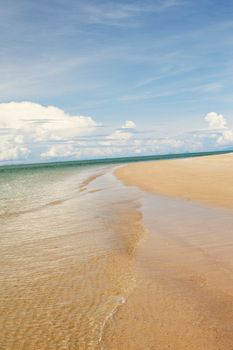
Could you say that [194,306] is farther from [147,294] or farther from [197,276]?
[197,276]

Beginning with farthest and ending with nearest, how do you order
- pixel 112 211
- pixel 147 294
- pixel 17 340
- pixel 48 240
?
1. pixel 112 211
2. pixel 48 240
3. pixel 147 294
4. pixel 17 340

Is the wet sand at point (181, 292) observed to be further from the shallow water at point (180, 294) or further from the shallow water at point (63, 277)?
the shallow water at point (63, 277)

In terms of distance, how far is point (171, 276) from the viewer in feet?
22.8

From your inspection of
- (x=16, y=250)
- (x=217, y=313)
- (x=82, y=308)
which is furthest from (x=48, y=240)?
(x=217, y=313)

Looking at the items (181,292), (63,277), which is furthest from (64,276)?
(181,292)

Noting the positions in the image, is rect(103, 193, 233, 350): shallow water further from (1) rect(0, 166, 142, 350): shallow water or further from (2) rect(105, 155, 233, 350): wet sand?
(1) rect(0, 166, 142, 350): shallow water

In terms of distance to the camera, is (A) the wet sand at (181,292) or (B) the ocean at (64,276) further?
(B) the ocean at (64,276)

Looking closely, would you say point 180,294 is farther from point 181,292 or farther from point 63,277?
point 63,277

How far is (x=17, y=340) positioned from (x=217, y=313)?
3001mm

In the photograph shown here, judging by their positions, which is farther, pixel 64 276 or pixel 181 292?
pixel 64 276

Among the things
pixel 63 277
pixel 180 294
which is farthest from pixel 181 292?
pixel 63 277

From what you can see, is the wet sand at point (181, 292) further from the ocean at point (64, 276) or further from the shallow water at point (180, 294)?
the ocean at point (64, 276)

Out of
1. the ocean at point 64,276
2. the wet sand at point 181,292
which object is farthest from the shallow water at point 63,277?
the wet sand at point 181,292

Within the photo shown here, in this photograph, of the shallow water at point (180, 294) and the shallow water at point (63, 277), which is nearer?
the shallow water at point (180, 294)
